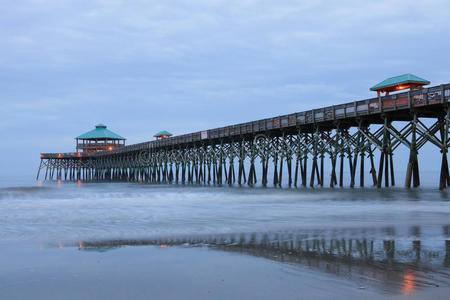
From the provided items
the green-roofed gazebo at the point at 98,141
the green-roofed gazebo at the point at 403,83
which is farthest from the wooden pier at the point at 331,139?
the green-roofed gazebo at the point at 98,141

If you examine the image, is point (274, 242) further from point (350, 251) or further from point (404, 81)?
point (404, 81)

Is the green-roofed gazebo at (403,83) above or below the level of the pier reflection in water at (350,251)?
above

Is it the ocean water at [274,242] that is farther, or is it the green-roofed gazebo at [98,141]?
the green-roofed gazebo at [98,141]

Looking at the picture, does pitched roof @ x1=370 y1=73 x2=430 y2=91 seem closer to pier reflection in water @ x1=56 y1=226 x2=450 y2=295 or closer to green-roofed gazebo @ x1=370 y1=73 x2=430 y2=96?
green-roofed gazebo @ x1=370 y1=73 x2=430 y2=96

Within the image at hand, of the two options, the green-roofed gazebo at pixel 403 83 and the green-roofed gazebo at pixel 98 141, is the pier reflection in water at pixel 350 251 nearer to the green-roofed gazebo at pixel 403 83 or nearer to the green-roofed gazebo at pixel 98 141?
the green-roofed gazebo at pixel 403 83

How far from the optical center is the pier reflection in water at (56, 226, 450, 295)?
232 inches

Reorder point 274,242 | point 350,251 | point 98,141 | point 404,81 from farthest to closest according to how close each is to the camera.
→ point 98,141
point 404,81
point 274,242
point 350,251

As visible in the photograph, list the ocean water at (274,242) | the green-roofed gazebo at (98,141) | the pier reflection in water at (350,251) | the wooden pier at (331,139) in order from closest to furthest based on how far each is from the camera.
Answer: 1. the pier reflection in water at (350,251)
2. the ocean water at (274,242)
3. the wooden pier at (331,139)
4. the green-roofed gazebo at (98,141)

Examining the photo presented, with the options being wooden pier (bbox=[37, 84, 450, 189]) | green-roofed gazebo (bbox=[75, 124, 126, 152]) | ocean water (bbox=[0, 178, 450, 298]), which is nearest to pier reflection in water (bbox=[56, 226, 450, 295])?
ocean water (bbox=[0, 178, 450, 298])

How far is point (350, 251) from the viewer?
784 centimetres

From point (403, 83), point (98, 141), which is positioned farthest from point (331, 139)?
point (98, 141)

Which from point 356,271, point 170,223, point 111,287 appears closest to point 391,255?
point 356,271

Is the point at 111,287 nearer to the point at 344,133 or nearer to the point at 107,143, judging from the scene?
the point at 344,133

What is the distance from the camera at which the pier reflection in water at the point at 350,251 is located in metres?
5.88
